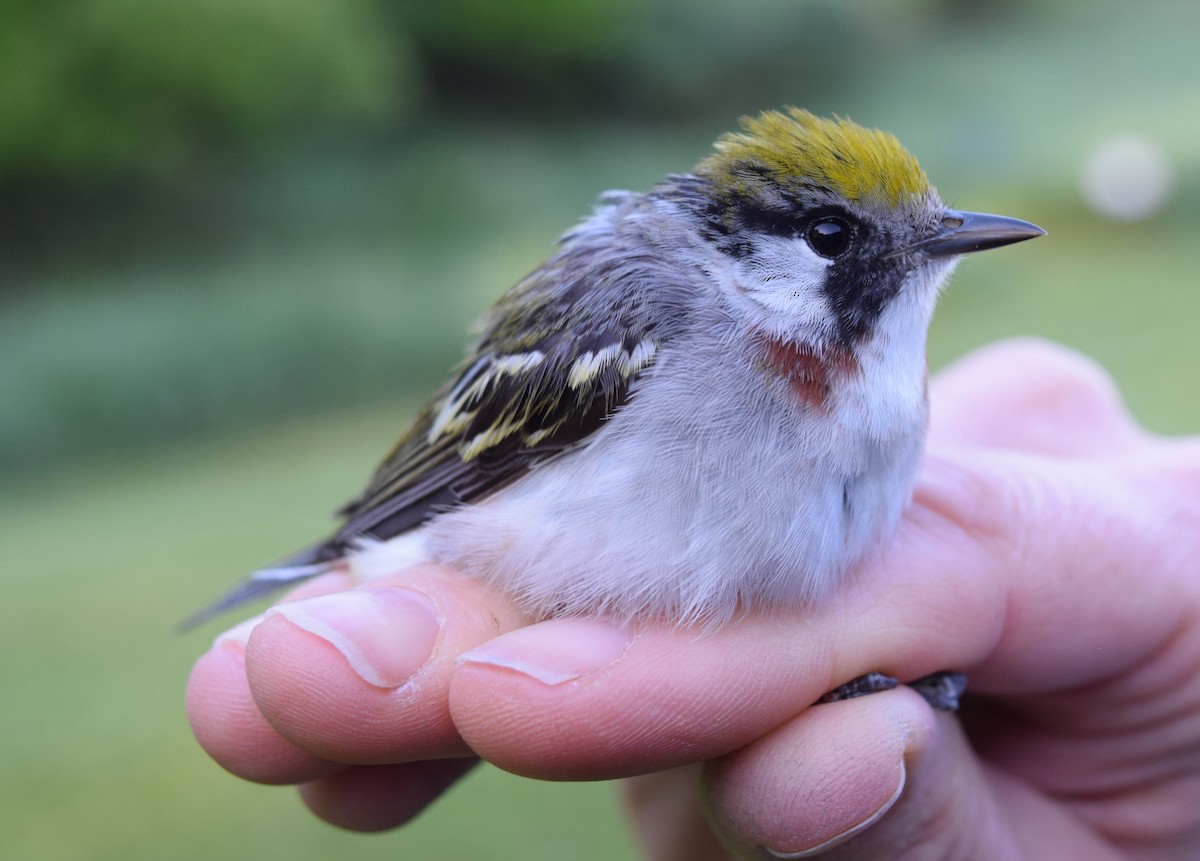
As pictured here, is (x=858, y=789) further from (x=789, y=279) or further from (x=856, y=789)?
(x=789, y=279)

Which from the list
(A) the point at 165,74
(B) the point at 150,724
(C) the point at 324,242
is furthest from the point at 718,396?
(C) the point at 324,242

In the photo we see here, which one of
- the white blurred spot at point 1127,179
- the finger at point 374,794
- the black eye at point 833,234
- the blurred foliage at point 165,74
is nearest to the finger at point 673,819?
the finger at point 374,794

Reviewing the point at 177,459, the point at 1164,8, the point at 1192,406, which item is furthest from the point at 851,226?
the point at 1164,8

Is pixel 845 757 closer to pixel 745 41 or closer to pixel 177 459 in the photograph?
pixel 177 459

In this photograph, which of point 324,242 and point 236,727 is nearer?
point 236,727

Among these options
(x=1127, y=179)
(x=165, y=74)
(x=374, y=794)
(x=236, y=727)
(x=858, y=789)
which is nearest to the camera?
(x=858, y=789)
